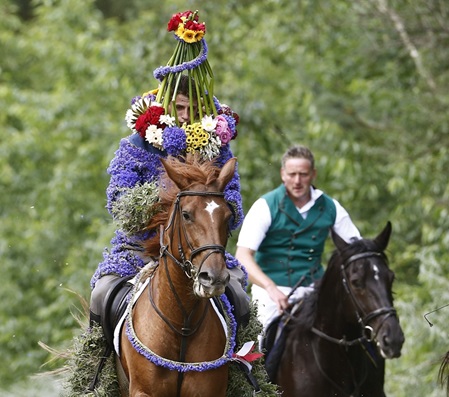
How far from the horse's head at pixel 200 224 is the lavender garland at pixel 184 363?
60cm

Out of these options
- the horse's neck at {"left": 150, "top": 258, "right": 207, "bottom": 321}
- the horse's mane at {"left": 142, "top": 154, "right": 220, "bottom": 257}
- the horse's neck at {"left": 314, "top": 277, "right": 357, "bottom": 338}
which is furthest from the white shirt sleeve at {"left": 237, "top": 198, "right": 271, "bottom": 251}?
the horse's neck at {"left": 150, "top": 258, "right": 207, "bottom": 321}

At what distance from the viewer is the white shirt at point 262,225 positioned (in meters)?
9.50

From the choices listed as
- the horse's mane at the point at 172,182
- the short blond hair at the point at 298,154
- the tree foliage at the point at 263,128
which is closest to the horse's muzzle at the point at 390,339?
the short blond hair at the point at 298,154

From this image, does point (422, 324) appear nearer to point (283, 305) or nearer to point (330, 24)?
point (283, 305)

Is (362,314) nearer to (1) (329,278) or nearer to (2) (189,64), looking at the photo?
(1) (329,278)

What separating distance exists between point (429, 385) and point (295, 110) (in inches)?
283

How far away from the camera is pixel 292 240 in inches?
382

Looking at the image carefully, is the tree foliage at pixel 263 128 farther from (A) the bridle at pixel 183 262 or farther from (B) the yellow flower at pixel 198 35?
(A) the bridle at pixel 183 262

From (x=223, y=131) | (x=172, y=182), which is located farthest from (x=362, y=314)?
(x=172, y=182)

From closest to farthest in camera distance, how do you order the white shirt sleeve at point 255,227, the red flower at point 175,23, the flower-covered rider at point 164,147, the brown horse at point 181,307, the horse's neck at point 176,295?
the brown horse at point 181,307 < the horse's neck at point 176,295 < the flower-covered rider at point 164,147 < the red flower at point 175,23 < the white shirt sleeve at point 255,227

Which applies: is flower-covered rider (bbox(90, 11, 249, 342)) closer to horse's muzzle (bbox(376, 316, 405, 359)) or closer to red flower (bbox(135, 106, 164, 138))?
red flower (bbox(135, 106, 164, 138))

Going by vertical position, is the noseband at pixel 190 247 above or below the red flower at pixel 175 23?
below

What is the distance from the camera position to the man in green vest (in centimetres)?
956

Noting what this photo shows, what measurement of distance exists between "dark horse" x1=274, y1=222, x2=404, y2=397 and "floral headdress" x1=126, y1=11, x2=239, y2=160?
193 centimetres
